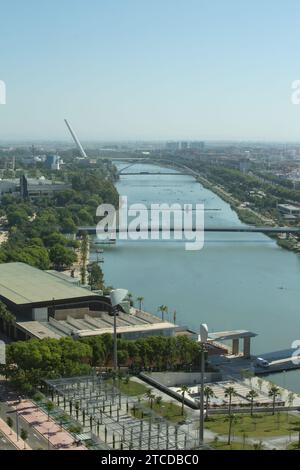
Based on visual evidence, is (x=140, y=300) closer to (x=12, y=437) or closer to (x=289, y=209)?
(x=12, y=437)

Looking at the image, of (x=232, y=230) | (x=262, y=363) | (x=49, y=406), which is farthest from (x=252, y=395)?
(x=232, y=230)

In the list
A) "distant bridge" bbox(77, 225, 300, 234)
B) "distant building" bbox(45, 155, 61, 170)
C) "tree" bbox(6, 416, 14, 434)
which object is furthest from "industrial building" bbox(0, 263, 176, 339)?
"distant building" bbox(45, 155, 61, 170)

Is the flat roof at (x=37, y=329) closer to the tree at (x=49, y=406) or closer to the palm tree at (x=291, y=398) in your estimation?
the tree at (x=49, y=406)

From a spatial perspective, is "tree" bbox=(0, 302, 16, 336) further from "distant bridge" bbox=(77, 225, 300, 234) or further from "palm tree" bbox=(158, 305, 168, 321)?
"distant bridge" bbox=(77, 225, 300, 234)

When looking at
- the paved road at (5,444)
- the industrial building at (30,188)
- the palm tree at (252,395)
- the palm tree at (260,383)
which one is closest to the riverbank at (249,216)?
the industrial building at (30,188)

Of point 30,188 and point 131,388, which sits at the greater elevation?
point 30,188

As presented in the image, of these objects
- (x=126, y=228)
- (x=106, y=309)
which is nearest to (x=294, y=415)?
(x=106, y=309)
